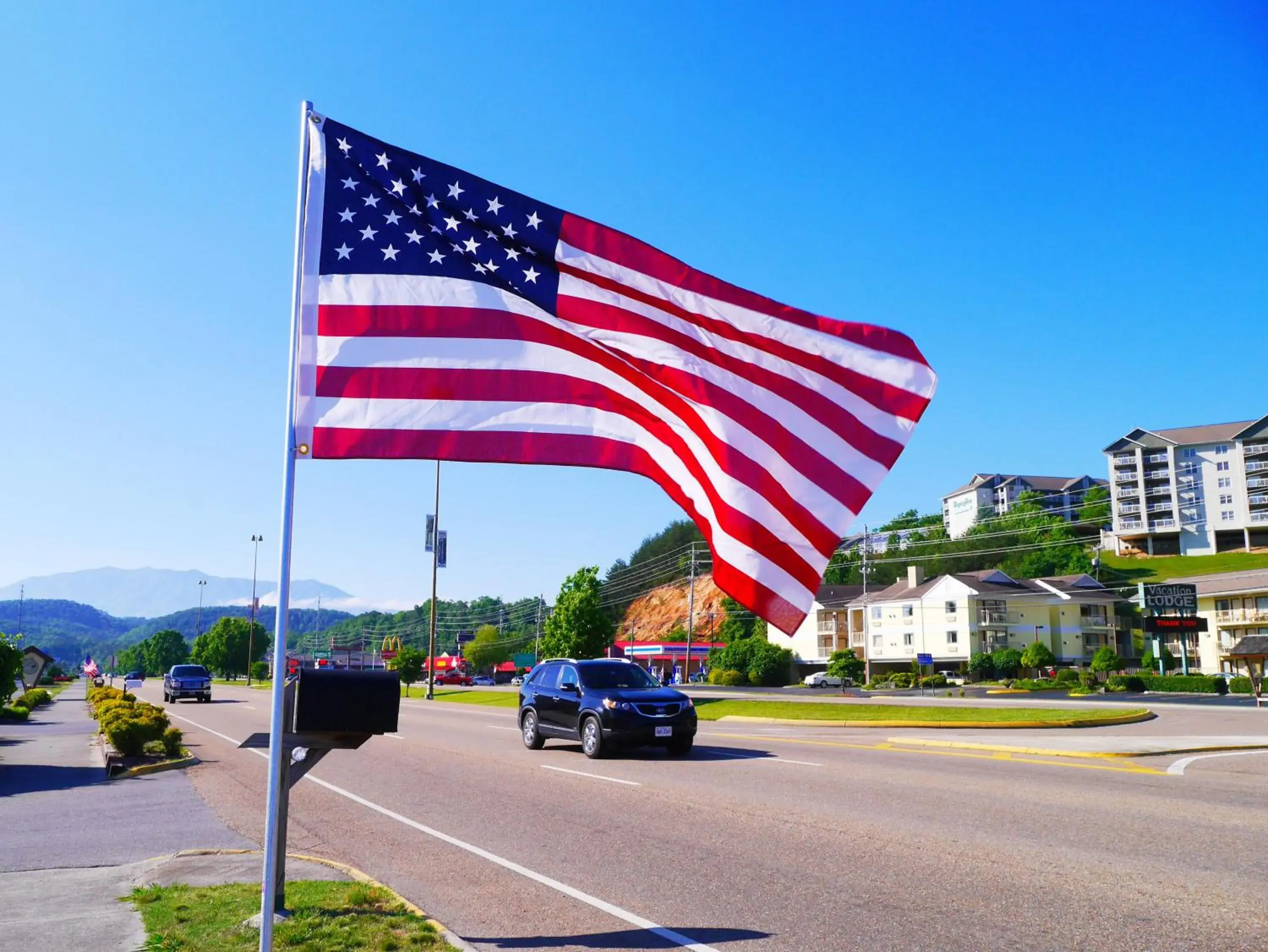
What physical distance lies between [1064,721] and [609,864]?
77.7 ft

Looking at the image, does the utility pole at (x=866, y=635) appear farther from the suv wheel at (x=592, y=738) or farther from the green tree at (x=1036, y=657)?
the suv wheel at (x=592, y=738)

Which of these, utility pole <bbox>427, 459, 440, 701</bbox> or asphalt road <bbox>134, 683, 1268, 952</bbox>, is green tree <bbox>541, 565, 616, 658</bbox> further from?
asphalt road <bbox>134, 683, 1268, 952</bbox>

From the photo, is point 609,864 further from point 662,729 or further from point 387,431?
point 662,729

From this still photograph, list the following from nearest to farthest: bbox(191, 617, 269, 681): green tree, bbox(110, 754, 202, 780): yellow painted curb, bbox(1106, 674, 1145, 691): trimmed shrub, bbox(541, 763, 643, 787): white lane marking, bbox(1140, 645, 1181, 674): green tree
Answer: bbox(541, 763, 643, 787): white lane marking → bbox(110, 754, 202, 780): yellow painted curb → bbox(1106, 674, 1145, 691): trimmed shrub → bbox(1140, 645, 1181, 674): green tree → bbox(191, 617, 269, 681): green tree

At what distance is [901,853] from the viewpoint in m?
9.16

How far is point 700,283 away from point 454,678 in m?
113

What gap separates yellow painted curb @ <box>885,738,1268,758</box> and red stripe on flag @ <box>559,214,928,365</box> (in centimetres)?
1485

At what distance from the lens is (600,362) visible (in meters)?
7.11

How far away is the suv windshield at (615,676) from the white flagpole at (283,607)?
13817 millimetres

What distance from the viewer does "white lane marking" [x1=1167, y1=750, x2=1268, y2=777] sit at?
53.6 ft

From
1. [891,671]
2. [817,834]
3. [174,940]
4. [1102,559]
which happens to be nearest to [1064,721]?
[817,834]

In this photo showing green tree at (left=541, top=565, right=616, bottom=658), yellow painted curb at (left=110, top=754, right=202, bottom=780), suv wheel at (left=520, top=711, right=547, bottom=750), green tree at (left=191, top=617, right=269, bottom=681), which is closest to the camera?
yellow painted curb at (left=110, top=754, right=202, bottom=780)

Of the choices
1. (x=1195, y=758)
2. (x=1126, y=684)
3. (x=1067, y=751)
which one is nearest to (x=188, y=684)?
(x=1067, y=751)

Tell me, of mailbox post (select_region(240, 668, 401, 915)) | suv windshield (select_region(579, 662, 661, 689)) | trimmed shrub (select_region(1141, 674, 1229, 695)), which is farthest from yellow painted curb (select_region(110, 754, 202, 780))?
trimmed shrub (select_region(1141, 674, 1229, 695))
